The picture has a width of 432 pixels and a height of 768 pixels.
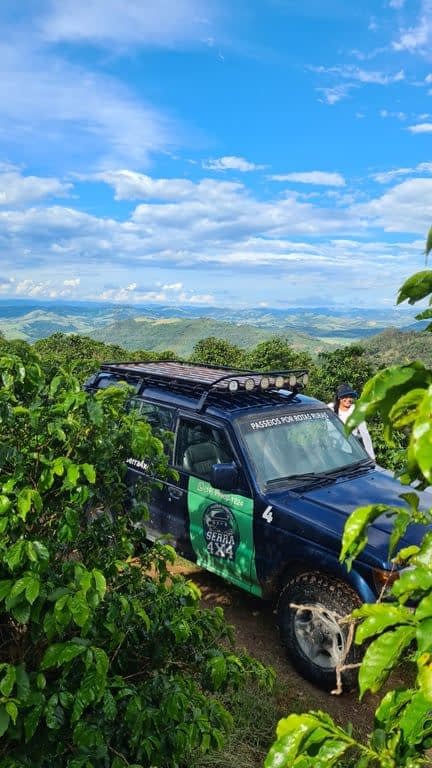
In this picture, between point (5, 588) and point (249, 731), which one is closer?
point (5, 588)

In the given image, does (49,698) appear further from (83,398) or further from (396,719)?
(396,719)

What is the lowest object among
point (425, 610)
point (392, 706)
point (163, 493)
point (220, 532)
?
point (220, 532)

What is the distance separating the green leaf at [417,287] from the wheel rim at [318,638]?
3366mm

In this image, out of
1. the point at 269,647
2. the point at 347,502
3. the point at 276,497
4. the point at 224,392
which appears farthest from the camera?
the point at 224,392

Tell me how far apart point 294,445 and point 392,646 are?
13.1ft

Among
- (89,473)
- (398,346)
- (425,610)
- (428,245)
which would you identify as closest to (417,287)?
(428,245)

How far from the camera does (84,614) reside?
6.22ft

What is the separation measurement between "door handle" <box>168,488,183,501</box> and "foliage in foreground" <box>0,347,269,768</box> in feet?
7.55

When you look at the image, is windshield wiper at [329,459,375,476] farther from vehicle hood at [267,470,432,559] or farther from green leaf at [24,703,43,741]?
green leaf at [24,703,43,741]

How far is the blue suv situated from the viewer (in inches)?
159

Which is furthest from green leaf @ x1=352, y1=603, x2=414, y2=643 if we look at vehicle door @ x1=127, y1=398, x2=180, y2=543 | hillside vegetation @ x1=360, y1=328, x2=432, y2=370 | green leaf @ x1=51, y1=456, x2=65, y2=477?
hillside vegetation @ x1=360, y1=328, x2=432, y2=370

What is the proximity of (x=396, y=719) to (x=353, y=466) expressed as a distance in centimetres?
402

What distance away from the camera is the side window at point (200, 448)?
5102 millimetres

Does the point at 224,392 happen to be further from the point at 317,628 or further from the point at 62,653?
the point at 62,653
